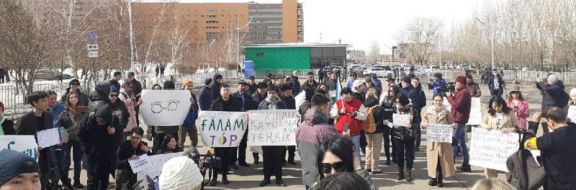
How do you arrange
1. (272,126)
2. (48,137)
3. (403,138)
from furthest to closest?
(272,126), (403,138), (48,137)

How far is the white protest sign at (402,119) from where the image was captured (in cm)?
961

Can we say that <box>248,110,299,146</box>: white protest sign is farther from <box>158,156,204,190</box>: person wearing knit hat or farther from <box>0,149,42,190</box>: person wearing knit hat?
<box>0,149,42,190</box>: person wearing knit hat

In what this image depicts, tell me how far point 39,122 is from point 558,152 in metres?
6.62

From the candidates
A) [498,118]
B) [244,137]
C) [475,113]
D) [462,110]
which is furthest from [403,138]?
[475,113]

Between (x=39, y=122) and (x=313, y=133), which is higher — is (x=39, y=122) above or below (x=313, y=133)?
above

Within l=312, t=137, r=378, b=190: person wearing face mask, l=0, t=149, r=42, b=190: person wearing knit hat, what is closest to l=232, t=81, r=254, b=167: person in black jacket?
l=312, t=137, r=378, b=190: person wearing face mask

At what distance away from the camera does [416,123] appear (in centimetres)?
987

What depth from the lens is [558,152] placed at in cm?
579

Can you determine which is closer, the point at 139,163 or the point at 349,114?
the point at 139,163

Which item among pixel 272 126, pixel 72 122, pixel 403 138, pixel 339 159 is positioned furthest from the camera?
pixel 272 126

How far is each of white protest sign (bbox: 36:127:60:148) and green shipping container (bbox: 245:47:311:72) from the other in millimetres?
56755

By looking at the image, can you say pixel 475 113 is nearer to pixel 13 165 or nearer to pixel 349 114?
pixel 349 114

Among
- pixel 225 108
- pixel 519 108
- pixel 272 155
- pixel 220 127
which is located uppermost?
pixel 225 108

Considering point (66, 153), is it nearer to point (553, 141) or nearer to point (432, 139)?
point (432, 139)
